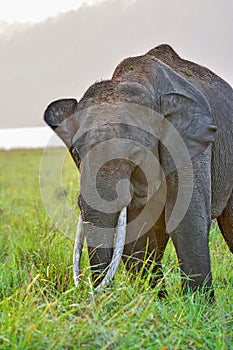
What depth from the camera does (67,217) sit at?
7617 mm

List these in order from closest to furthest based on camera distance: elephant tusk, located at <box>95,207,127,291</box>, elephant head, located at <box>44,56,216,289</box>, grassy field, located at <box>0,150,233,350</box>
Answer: grassy field, located at <box>0,150,233,350</box>, elephant tusk, located at <box>95,207,127,291</box>, elephant head, located at <box>44,56,216,289</box>

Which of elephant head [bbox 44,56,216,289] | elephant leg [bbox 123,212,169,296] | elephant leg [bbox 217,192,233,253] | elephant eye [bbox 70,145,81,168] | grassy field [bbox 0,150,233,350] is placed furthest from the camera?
elephant leg [bbox 217,192,233,253]

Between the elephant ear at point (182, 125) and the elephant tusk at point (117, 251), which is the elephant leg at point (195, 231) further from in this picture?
the elephant tusk at point (117, 251)

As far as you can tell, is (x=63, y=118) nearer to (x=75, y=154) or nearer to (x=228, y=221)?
(x=75, y=154)

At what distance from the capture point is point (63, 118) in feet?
15.8

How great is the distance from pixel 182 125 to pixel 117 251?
1.03 m

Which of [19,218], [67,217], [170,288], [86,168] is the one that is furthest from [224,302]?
[19,218]

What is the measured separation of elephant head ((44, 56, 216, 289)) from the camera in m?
4.13

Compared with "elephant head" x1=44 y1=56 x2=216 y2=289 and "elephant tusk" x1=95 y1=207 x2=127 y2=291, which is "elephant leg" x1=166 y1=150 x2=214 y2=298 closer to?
"elephant head" x1=44 y1=56 x2=216 y2=289

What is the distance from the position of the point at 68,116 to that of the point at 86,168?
0.71m

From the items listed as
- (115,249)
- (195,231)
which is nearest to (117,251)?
(115,249)

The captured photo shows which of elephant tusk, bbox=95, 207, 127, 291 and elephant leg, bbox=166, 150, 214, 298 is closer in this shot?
elephant tusk, bbox=95, 207, 127, 291

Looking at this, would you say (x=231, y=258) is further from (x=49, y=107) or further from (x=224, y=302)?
(x=49, y=107)

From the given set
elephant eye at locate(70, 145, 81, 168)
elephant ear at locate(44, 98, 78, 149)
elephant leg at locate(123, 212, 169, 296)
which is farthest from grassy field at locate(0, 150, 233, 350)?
elephant ear at locate(44, 98, 78, 149)
